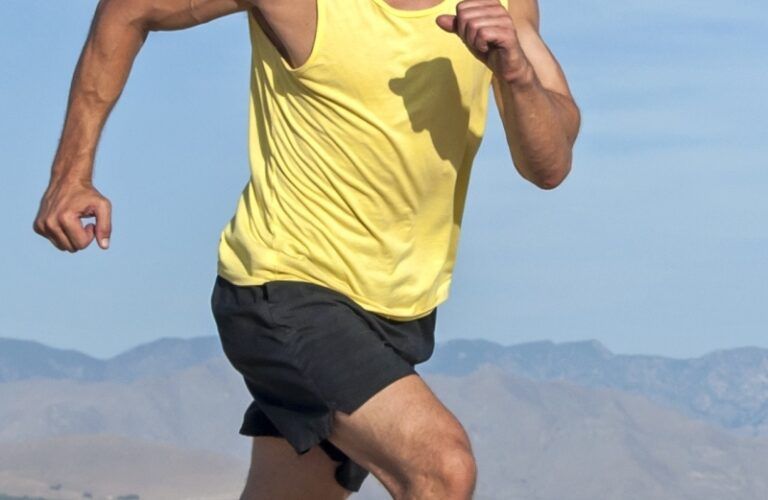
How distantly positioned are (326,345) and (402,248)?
360mm

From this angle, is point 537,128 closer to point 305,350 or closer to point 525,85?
point 525,85

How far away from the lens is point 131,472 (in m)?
26.9

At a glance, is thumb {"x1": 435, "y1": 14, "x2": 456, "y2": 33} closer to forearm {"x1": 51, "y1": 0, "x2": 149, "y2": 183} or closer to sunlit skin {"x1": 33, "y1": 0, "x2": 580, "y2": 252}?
sunlit skin {"x1": 33, "y1": 0, "x2": 580, "y2": 252}

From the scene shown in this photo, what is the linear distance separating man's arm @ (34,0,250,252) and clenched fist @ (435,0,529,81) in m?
0.66

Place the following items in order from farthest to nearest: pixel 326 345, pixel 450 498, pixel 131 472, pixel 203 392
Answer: pixel 203 392, pixel 131 472, pixel 326 345, pixel 450 498

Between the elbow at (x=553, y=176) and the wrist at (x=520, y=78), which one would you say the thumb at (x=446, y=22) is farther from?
the elbow at (x=553, y=176)

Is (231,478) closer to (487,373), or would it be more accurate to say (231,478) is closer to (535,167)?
(487,373)

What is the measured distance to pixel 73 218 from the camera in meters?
4.32

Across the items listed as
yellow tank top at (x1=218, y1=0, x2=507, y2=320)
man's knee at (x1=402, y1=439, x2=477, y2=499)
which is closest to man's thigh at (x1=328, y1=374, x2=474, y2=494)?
man's knee at (x1=402, y1=439, x2=477, y2=499)

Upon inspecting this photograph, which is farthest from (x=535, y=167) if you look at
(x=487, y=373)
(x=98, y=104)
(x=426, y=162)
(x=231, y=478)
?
(x=487, y=373)

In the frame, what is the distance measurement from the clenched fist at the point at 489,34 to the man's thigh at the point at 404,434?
27.5 inches

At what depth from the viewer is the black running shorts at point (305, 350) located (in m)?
4.19

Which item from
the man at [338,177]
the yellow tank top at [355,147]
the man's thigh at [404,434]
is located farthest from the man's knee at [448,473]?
the yellow tank top at [355,147]

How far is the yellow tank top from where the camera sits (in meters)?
4.34
